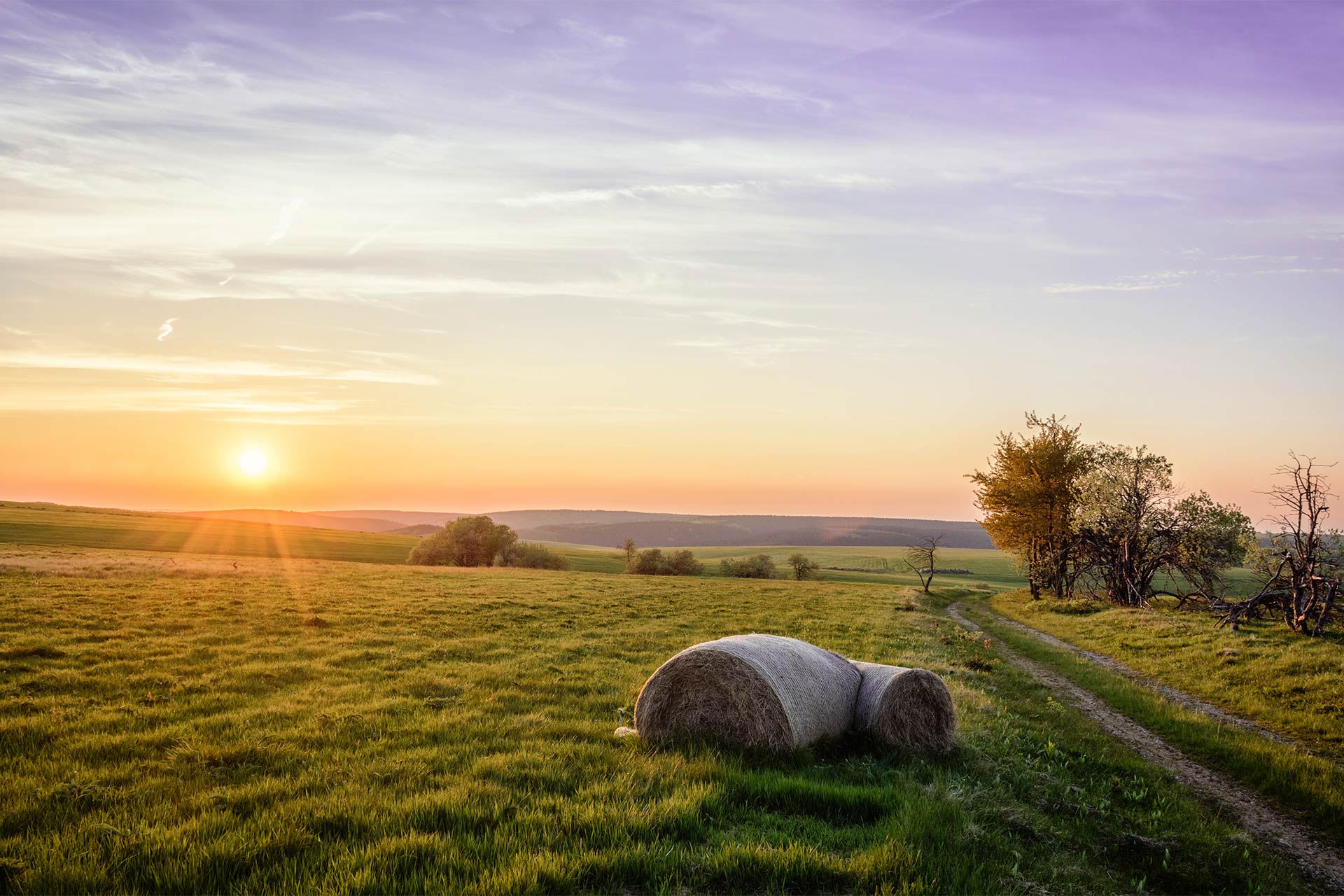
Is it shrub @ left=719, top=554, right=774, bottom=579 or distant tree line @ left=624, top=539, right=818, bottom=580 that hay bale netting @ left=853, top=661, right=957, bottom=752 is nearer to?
distant tree line @ left=624, top=539, right=818, bottom=580

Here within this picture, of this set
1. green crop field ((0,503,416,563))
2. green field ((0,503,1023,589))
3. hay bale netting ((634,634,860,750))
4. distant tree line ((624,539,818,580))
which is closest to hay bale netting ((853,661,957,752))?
hay bale netting ((634,634,860,750))

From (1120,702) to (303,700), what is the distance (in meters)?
16.4

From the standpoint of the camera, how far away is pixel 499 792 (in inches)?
289

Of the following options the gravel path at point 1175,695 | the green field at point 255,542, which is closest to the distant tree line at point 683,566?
the green field at point 255,542

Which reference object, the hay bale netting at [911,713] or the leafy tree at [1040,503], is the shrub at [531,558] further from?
the hay bale netting at [911,713]

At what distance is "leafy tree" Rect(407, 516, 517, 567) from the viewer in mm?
73188

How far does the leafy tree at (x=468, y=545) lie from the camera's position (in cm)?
7319

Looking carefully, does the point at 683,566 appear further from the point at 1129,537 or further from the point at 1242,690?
the point at 1242,690

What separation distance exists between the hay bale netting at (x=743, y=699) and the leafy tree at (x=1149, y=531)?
30122mm

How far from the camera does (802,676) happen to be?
9.72 m

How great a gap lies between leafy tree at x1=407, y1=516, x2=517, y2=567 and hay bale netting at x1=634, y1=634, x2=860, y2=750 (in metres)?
66.9

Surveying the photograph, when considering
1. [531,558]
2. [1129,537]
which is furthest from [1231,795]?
[531,558]

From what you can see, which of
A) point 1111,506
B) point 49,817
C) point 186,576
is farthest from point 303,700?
point 1111,506

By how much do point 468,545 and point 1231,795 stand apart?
231ft
